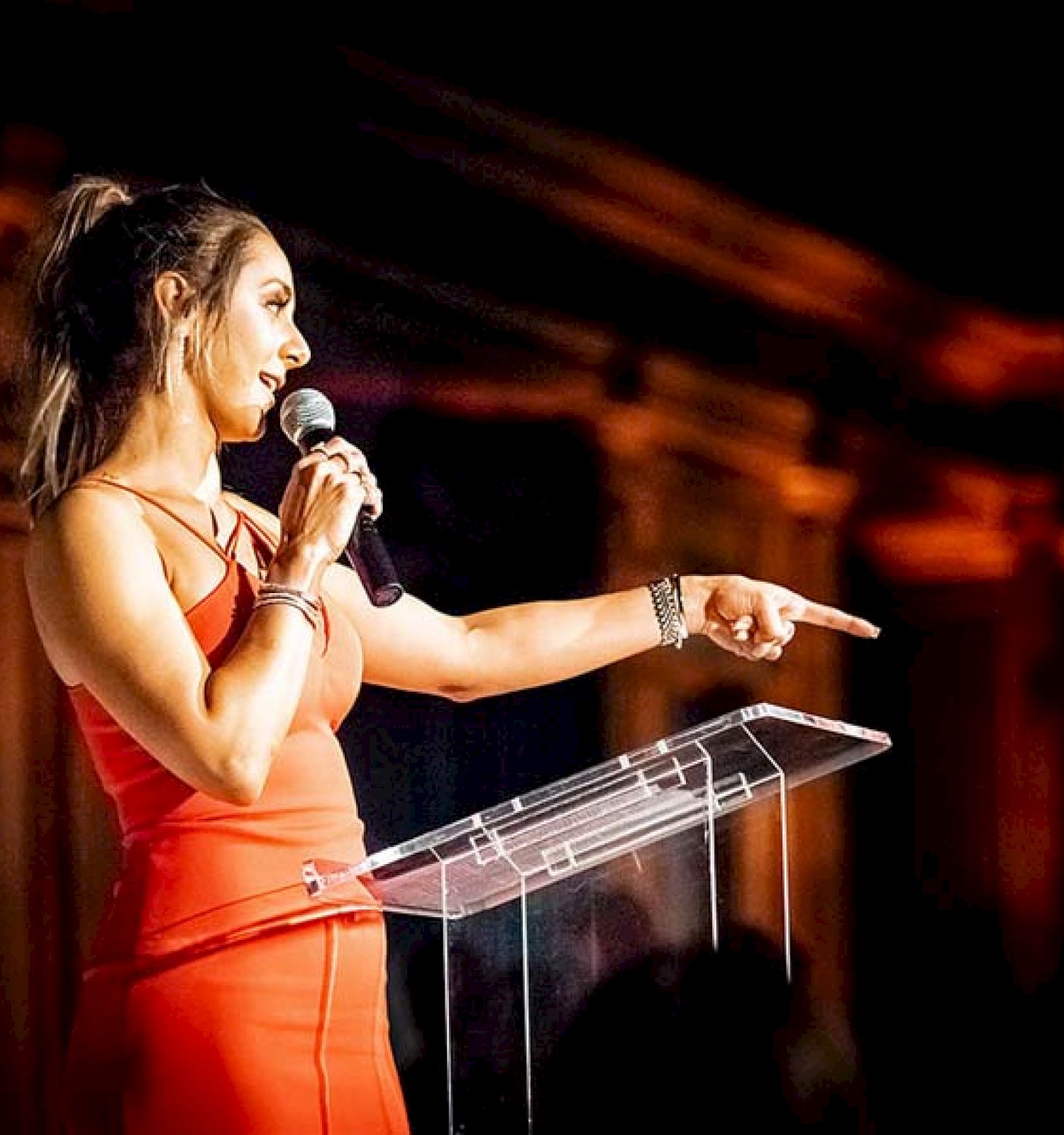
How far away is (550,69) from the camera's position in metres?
2.94

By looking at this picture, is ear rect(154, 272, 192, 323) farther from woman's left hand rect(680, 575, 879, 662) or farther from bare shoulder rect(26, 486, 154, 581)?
woman's left hand rect(680, 575, 879, 662)

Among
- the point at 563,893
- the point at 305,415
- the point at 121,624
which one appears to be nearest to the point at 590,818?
the point at 563,893

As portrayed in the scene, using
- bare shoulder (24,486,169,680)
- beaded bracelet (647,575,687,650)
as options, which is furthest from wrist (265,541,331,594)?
beaded bracelet (647,575,687,650)

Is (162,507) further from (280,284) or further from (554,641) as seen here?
(554,641)

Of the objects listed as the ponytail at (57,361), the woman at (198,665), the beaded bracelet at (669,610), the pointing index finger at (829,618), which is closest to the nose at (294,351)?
the woman at (198,665)

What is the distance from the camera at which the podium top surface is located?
1685 millimetres

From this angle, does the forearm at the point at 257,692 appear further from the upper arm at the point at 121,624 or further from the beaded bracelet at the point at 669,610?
the beaded bracelet at the point at 669,610

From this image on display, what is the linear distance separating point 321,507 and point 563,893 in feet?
1.40

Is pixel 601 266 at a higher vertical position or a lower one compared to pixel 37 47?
lower

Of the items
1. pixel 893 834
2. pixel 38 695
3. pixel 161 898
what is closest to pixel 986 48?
pixel 893 834

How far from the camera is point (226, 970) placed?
1872 millimetres

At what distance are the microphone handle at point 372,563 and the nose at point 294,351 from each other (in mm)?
284

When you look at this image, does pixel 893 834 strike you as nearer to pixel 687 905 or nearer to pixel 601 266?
pixel 601 266

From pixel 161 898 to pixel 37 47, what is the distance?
1303mm
